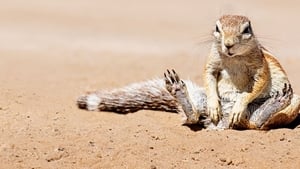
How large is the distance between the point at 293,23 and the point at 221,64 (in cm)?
1058

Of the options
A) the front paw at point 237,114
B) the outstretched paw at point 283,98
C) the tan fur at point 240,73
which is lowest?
the front paw at point 237,114

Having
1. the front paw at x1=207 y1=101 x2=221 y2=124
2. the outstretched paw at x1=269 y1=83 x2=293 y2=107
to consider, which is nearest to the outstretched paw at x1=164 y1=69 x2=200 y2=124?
the front paw at x1=207 y1=101 x2=221 y2=124

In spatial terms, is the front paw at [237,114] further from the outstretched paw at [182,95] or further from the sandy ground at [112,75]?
the outstretched paw at [182,95]

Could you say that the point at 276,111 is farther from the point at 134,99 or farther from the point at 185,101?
the point at 134,99

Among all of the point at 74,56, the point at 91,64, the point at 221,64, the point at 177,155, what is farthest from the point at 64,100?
the point at 74,56

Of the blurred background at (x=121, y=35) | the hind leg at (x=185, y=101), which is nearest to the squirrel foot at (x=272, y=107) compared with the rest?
the hind leg at (x=185, y=101)

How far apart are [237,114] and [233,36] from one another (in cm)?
73

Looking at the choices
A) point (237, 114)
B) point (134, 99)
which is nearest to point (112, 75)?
point (134, 99)

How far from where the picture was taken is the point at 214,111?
6.54 meters

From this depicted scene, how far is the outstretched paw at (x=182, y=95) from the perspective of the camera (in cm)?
661

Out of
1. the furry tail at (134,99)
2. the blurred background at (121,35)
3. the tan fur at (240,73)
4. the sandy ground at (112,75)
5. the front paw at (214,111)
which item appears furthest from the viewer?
the blurred background at (121,35)

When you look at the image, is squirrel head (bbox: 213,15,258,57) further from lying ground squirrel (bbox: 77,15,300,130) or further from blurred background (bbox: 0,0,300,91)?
blurred background (bbox: 0,0,300,91)

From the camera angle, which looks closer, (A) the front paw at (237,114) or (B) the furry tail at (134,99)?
(A) the front paw at (237,114)

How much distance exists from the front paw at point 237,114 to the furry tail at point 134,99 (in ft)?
2.80
